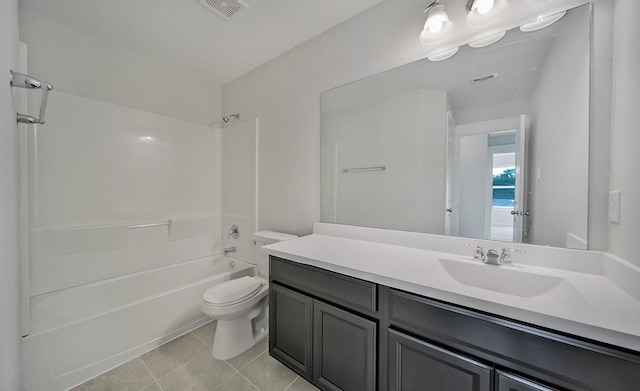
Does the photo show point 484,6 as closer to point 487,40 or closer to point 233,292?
point 487,40

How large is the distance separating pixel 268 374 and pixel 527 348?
1.45m

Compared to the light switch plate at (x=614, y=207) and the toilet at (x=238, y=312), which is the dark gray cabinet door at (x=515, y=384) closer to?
the light switch plate at (x=614, y=207)

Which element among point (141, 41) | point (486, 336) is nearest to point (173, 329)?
point (486, 336)

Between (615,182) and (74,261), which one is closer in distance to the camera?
(615,182)

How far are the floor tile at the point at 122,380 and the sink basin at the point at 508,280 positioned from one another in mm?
1930

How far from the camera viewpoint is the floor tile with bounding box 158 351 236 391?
136 cm

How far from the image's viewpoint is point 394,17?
1433 mm

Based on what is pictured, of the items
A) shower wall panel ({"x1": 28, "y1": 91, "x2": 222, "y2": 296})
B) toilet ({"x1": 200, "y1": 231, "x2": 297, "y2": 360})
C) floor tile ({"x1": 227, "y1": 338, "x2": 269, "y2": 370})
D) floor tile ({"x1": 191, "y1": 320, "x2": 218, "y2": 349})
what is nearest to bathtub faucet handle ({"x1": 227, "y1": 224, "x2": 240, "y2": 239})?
shower wall panel ({"x1": 28, "y1": 91, "x2": 222, "y2": 296})

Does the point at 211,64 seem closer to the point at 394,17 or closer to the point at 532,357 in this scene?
the point at 394,17

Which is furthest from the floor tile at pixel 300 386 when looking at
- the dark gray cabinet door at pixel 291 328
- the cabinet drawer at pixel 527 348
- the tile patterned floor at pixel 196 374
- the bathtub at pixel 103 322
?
the bathtub at pixel 103 322

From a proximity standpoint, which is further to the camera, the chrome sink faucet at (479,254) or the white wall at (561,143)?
the chrome sink faucet at (479,254)

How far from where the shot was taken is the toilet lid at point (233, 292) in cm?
159

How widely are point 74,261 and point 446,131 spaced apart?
2807 millimetres

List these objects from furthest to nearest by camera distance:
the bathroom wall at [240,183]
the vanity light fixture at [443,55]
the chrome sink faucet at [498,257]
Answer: the bathroom wall at [240,183] → the vanity light fixture at [443,55] → the chrome sink faucet at [498,257]
